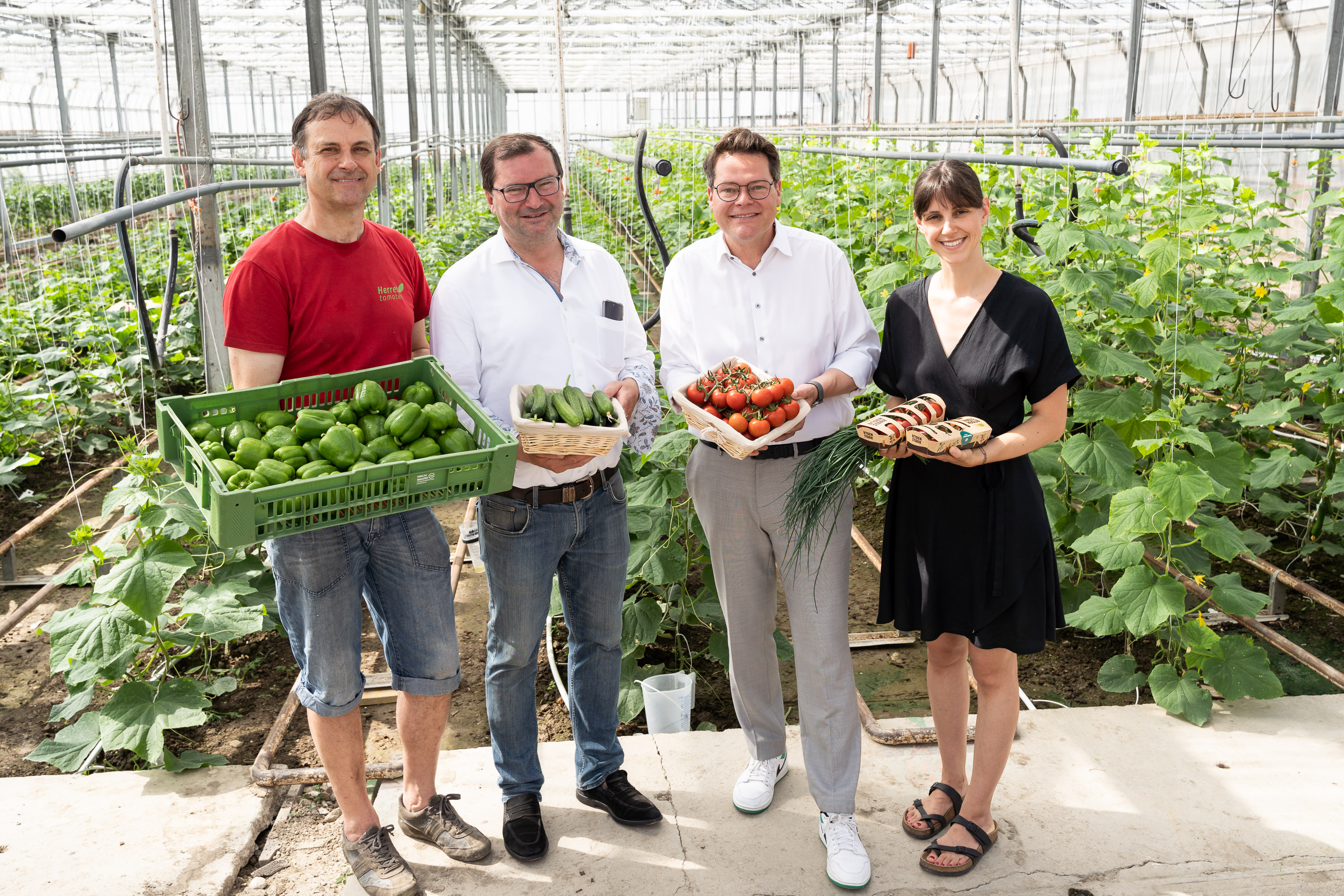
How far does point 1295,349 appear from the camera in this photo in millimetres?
4848

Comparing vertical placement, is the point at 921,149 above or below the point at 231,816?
above

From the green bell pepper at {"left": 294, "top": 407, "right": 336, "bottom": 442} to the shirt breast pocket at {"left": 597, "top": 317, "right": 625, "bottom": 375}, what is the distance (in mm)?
768

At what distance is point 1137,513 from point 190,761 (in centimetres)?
322

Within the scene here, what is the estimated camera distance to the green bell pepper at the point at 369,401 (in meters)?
2.41

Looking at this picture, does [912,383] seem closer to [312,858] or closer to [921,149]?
[312,858]

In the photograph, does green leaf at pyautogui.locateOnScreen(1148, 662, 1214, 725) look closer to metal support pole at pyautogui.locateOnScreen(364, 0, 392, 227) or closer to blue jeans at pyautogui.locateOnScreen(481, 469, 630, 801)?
blue jeans at pyautogui.locateOnScreen(481, 469, 630, 801)

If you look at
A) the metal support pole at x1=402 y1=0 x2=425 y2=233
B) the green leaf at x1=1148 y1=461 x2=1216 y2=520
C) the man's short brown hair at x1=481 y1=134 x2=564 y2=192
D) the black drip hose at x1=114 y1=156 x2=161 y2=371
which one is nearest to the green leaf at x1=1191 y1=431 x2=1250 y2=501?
the green leaf at x1=1148 y1=461 x2=1216 y2=520

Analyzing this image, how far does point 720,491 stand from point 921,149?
27.2 ft

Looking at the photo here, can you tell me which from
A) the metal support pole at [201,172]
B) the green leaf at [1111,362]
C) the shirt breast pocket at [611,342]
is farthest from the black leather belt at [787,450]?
the metal support pole at [201,172]

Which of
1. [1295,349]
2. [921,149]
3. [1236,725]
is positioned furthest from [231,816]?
[921,149]

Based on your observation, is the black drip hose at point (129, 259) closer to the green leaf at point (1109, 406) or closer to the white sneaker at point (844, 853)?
the white sneaker at point (844, 853)

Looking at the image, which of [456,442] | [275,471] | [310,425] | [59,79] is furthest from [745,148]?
[59,79]

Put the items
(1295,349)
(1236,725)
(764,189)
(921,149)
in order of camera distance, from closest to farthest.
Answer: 1. (764,189)
2. (1236,725)
3. (1295,349)
4. (921,149)

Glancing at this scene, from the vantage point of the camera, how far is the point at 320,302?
2.46 meters
